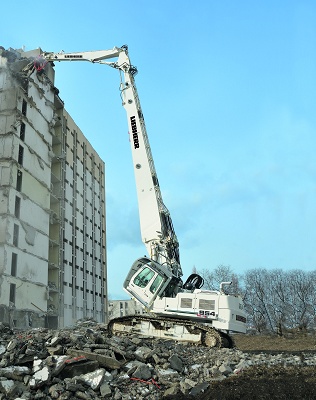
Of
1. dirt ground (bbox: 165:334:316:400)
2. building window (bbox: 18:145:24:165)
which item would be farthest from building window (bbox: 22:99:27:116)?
dirt ground (bbox: 165:334:316:400)

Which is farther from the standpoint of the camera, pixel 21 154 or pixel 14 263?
pixel 21 154

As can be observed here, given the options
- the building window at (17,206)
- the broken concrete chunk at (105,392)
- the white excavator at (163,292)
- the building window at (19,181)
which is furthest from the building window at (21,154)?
the broken concrete chunk at (105,392)

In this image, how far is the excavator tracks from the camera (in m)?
14.9

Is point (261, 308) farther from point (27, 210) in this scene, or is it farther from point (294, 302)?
point (27, 210)

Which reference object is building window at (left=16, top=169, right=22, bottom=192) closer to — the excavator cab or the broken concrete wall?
the broken concrete wall

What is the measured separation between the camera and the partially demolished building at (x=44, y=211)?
28.9 m

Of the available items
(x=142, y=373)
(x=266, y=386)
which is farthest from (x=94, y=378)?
(x=266, y=386)

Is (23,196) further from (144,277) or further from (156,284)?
(156,284)

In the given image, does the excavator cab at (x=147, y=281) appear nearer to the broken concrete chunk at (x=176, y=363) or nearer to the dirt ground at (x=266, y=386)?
the broken concrete chunk at (x=176, y=363)

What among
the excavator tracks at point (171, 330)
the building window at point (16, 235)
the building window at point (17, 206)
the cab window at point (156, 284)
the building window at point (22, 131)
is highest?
the building window at point (22, 131)

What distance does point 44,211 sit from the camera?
33594 millimetres

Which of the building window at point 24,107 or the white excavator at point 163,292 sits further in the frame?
the building window at point 24,107

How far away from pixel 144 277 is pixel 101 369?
283 inches

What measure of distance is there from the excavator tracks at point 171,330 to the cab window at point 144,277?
124cm
